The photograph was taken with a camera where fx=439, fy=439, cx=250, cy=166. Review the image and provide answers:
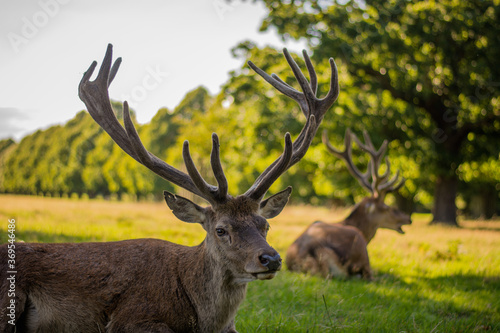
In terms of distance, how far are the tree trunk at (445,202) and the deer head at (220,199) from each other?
583 inches

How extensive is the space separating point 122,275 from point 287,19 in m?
14.0

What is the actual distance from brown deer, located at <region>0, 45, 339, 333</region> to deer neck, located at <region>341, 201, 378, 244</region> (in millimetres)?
4829

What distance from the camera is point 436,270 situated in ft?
23.7

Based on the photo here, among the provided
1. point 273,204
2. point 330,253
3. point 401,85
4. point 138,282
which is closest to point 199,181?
point 273,204

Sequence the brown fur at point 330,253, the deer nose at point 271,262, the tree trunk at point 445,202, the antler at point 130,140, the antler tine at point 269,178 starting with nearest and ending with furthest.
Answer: the deer nose at point 271,262 < the antler at point 130,140 < the antler tine at point 269,178 < the brown fur at point 330,253 < the tree trunk at point 445,202

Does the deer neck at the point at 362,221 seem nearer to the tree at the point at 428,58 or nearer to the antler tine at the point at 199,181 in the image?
the antler tine at the point at 199,181

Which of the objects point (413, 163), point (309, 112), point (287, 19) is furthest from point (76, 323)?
point (413, 163)

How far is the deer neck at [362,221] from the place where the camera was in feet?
26.4

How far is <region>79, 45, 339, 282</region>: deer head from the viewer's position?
117 inches

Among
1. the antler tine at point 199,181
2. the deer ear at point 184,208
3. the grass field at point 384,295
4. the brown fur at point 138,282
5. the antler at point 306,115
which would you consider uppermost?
the antler at point 306,115

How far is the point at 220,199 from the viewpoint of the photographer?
10.9ft

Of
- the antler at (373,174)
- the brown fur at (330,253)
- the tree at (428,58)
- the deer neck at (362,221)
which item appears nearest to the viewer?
the brown fur at (330,253)

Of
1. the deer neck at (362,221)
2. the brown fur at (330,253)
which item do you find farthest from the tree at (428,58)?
the brown fur at (330,253)

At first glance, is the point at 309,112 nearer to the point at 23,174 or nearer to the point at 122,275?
the point at 122,275
